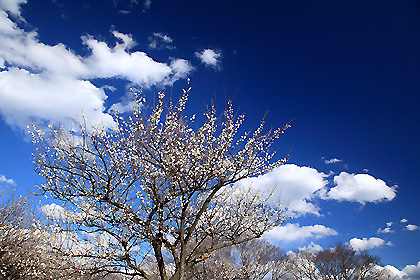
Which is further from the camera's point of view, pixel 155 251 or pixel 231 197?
pixel 231 197

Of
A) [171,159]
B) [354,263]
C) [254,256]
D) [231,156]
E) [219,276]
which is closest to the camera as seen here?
[171,159]

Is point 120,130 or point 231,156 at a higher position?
point 120,130

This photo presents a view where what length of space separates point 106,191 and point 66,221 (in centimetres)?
157

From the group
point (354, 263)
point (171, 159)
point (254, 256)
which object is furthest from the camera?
point (354, 263)

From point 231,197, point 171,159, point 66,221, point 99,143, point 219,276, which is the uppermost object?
point 99,143

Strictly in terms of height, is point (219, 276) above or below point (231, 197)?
below

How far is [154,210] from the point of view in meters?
8.58

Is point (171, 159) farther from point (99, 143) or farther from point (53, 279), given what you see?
point (53, 279)

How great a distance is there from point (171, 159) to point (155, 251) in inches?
125

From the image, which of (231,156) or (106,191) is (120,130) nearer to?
(106,191)

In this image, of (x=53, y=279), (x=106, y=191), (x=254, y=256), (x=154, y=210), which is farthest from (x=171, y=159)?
(x=254, y=256)

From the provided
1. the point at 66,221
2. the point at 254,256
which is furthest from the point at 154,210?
the point at 254,256

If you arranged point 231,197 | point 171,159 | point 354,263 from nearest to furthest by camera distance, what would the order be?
point 171,159
point 231,197
point 354,263

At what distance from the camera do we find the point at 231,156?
8.84 meters
